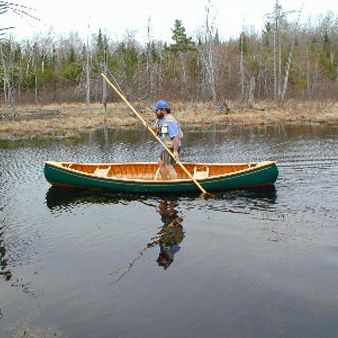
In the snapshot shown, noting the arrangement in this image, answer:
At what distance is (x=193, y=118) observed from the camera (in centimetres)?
3453

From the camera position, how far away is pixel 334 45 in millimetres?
65062

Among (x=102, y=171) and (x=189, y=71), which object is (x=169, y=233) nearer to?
(x=102, y=171)

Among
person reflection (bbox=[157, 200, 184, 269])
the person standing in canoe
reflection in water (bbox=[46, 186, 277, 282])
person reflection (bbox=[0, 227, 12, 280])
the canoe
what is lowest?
person reflection (bbox=[0, 227, 12, 280])

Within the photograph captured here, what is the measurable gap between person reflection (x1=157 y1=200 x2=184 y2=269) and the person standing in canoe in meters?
1.40

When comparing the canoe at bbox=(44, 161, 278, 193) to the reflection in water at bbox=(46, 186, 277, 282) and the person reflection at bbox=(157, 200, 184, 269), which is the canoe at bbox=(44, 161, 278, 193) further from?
the person reflection at bbox=(157, 200, 184, 269)

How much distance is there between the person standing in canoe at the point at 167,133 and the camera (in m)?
12.9

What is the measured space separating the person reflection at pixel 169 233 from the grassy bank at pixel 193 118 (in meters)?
17.1

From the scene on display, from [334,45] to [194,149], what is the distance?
49.5 m

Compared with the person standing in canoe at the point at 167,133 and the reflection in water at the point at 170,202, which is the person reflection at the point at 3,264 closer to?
the reflection in water at the point at 170,202

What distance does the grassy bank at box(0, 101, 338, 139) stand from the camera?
100 ft

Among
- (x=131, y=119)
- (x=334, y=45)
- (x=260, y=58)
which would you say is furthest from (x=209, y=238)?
(x=334, y=45)

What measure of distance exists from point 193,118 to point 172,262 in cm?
2652

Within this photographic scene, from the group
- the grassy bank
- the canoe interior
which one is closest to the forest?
Result: the grassy bank

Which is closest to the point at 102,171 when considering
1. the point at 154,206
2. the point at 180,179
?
the point at 180,179
